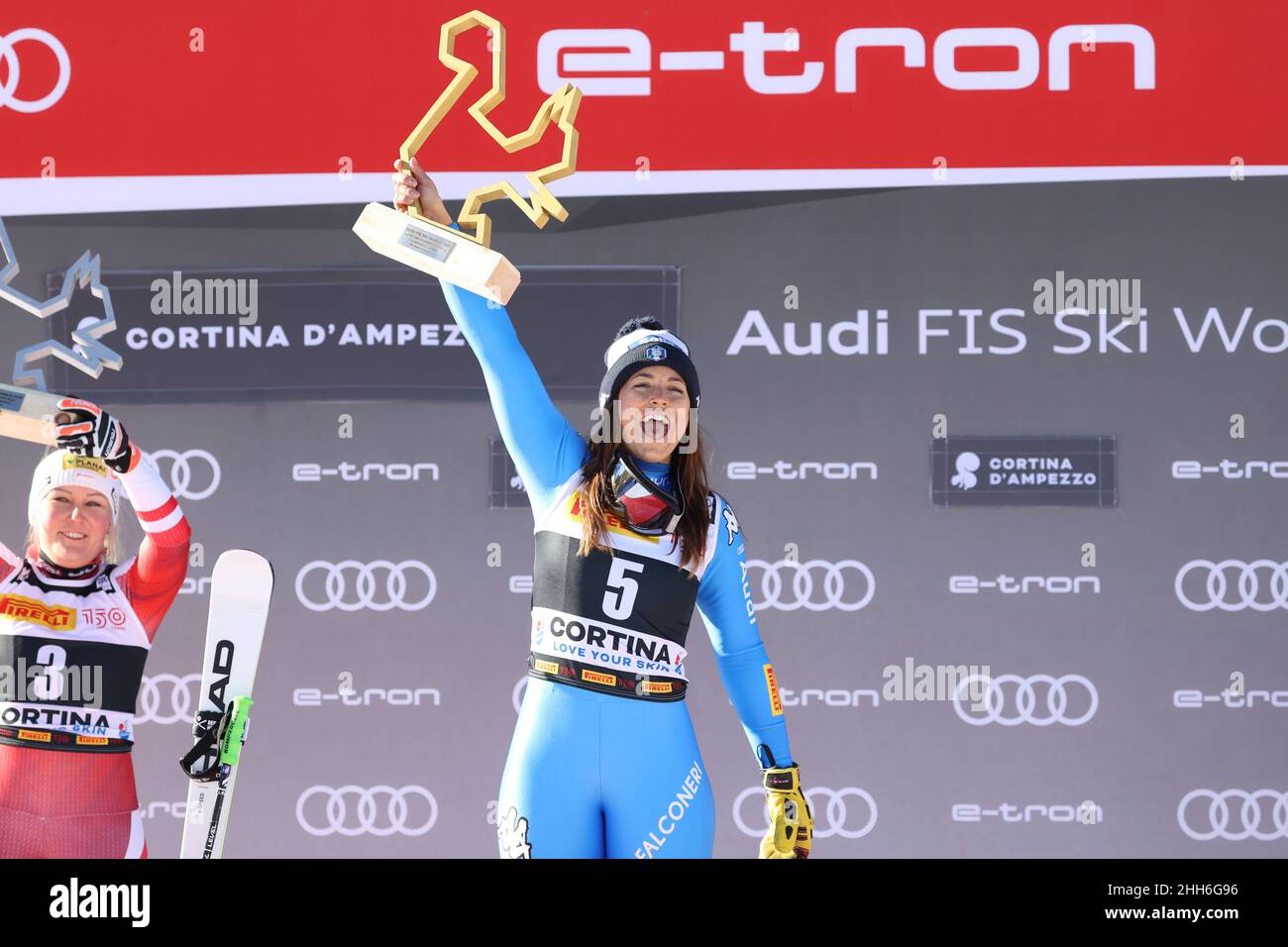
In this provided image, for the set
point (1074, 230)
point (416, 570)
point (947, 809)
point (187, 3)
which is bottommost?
point (947, 809)

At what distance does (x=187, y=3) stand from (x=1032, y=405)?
2779mm

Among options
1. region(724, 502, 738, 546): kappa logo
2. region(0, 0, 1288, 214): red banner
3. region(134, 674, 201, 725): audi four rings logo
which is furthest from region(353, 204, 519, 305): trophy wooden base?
region(134, 674, 201, 725): audi four rings logo

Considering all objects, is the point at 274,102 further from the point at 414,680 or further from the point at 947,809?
the point at 947,809

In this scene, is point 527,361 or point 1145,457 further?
point 1145,457

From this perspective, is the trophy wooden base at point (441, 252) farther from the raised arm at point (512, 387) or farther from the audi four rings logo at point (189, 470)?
the audi four rings logo at point (189, 470)

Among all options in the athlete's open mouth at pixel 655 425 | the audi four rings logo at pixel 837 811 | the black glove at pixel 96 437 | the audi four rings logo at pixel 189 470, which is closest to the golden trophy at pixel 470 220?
the athlete's open mouth at pixel 655 425

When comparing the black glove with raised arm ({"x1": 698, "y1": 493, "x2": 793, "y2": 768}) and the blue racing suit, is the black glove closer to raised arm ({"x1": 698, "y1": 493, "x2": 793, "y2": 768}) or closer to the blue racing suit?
the blue racing suit

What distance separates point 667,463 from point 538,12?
1.80m

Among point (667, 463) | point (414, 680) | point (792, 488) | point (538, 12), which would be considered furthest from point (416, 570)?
point (538, 12)

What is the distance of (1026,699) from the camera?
13.3 feet

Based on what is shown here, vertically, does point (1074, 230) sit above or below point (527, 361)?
above

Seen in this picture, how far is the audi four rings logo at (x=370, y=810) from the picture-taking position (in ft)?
13.5

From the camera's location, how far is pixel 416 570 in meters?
4.12

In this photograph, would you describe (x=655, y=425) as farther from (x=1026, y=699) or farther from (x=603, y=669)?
(x=1026, y=699)
